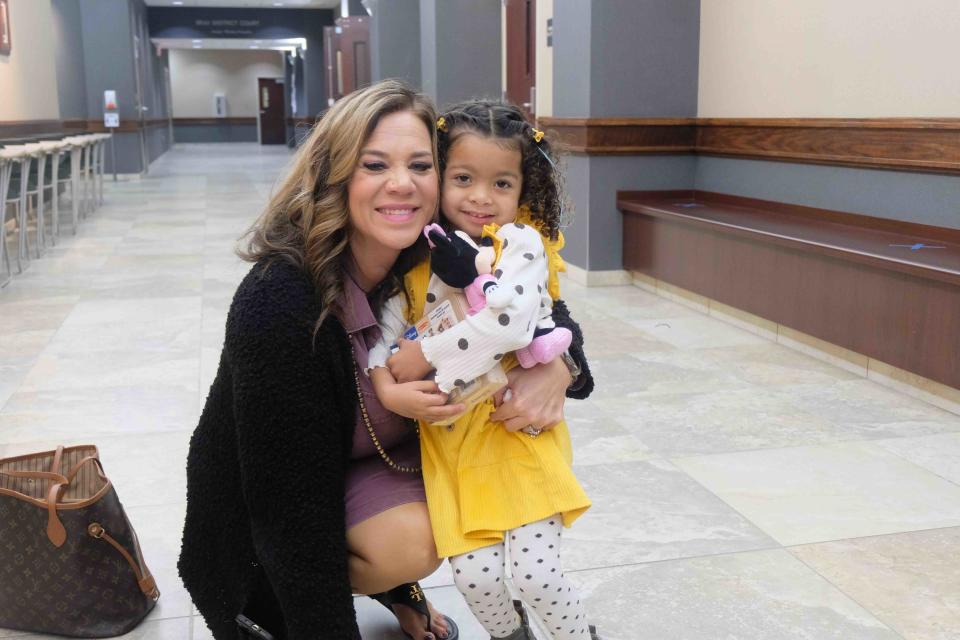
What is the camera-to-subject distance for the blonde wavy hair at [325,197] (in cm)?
144

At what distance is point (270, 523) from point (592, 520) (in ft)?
3.73

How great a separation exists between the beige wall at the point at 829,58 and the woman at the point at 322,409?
297 centimetres

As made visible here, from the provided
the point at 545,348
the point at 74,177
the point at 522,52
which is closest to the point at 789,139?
the point at 522,52

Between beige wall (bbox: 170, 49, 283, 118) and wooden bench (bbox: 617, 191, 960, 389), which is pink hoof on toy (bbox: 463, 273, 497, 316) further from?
beige wall (bbox: 170, 49, 283, 118)

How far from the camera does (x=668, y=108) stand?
556 centimetres

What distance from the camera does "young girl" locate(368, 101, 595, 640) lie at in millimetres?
1397

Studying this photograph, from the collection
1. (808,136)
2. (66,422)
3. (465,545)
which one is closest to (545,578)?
(465,545)

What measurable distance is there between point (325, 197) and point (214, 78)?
3186 cm

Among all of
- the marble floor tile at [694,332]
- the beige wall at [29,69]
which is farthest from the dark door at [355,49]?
the marble floor tile at [694,332]

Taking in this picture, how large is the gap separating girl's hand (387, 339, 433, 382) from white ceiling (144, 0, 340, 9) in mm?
19996

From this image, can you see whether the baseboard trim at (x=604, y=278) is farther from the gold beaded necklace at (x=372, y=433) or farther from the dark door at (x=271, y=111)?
the dark door at (x=271, y=111)

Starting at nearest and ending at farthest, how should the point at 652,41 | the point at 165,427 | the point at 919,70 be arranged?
1. the point at 165,427
2. the point at 919,70
3. the point at 652,41

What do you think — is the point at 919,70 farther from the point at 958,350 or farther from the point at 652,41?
the point at 652,41

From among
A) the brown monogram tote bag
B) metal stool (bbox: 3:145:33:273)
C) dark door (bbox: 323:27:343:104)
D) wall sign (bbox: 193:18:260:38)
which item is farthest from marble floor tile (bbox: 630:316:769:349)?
wall sign (bbox: 193:18:260:38)
